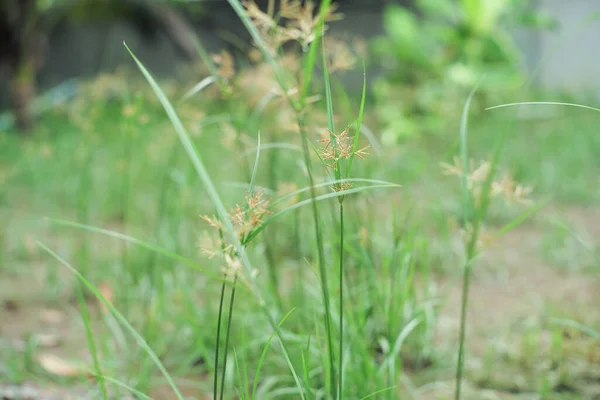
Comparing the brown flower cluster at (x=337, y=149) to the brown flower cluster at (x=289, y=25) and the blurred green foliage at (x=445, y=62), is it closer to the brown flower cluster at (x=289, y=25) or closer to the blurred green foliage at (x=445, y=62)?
the brown flower cluster at (x=289, y=25)

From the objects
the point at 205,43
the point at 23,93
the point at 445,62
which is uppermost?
the point at 205,43

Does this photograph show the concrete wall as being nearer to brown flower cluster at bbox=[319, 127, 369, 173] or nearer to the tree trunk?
the tree trunk

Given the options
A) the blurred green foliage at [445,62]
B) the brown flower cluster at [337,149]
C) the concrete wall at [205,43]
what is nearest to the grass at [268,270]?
the brown flower cluster at [337,149]

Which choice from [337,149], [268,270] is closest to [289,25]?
[337,149]

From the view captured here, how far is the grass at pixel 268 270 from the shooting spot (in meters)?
0.61

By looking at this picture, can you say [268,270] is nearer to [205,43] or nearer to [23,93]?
[23,93]

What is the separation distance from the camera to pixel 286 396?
3.30ft

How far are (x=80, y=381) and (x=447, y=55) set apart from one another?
13.0 feet

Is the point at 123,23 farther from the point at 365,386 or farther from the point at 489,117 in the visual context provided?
the point at 365,386

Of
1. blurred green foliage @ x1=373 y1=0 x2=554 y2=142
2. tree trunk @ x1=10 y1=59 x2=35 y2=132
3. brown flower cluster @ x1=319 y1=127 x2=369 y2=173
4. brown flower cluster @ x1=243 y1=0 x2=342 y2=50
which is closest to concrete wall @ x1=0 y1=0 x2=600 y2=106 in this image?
blurred green foliage @ x1=373 y1=0 x2=554 y2=142

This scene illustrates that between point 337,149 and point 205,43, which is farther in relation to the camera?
point 205,43

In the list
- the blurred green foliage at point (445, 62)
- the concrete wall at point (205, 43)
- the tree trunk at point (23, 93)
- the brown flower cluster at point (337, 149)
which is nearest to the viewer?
the brown flower cluster at point (337, 149)

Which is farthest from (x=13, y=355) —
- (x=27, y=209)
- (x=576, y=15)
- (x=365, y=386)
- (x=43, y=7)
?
(x=576, y=15)

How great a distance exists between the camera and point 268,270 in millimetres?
1229
